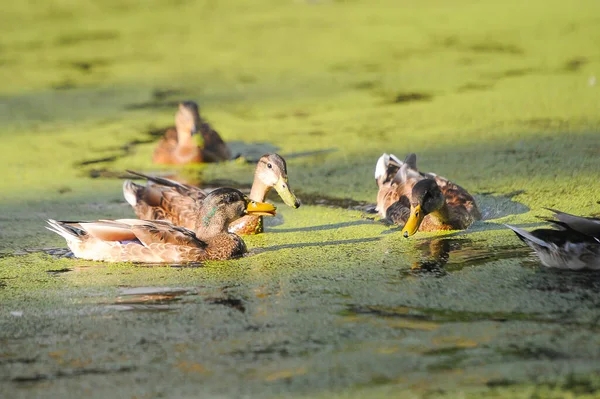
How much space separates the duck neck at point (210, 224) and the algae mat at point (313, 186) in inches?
10.8

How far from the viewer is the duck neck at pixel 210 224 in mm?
6020

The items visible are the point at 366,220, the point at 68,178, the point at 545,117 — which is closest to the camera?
the point at 366,220

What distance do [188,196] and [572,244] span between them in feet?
9.14

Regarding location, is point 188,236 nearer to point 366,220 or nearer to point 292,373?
point 366,220

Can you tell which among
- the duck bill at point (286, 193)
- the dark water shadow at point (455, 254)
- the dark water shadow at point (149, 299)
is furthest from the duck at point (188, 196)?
the dark water shadow at point (149, 299)

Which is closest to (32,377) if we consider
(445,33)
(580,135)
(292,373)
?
(292,373)

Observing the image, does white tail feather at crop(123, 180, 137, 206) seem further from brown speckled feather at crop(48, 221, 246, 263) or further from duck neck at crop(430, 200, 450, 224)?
duck neck at crop(430, 200, 450, 224)

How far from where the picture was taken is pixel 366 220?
6777 mm

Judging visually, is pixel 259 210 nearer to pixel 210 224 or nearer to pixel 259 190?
pixel 210 224

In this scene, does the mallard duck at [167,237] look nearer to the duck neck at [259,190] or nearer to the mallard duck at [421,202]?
the duck neck at [259,190]

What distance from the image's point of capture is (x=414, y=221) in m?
6.14

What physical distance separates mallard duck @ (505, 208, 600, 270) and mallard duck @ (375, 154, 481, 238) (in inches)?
37.4

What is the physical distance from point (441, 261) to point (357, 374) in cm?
166

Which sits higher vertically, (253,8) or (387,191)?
(253,8)
